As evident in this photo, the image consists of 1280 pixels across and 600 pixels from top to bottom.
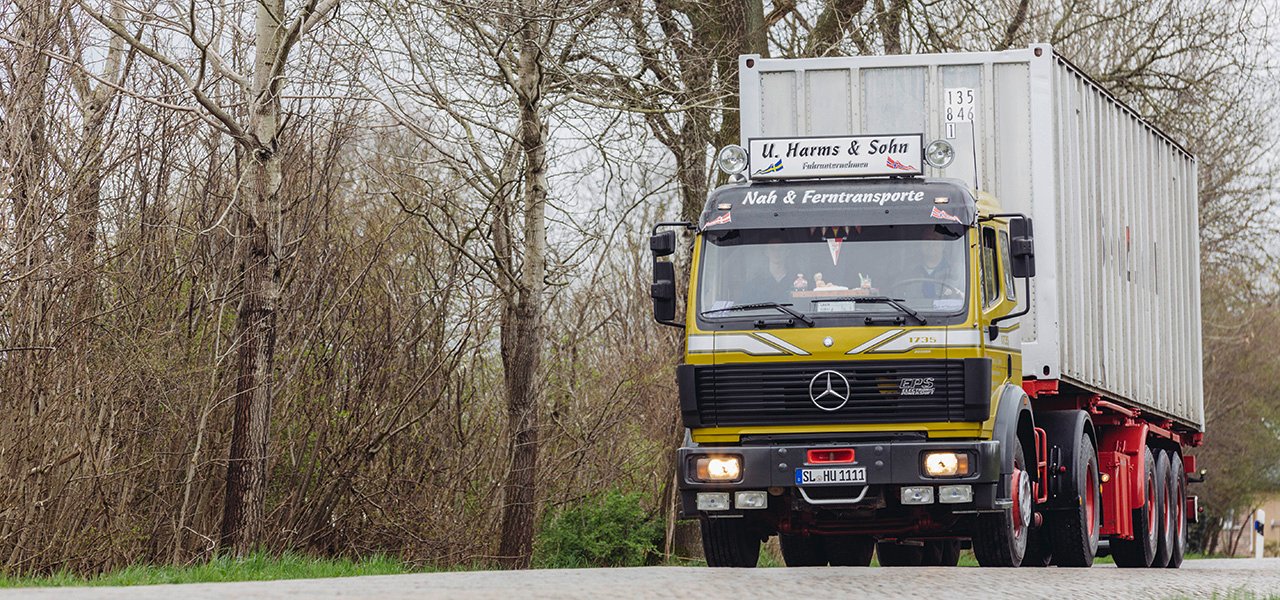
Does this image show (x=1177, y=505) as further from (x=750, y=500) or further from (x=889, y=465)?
(x=750, y=500)

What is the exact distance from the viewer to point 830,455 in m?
12.8

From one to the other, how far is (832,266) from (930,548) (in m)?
5.71

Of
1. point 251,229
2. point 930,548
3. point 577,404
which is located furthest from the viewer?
point 577,404

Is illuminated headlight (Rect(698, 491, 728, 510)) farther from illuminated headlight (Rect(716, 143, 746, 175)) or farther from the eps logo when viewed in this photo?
illuminated headlight (Rect(716, 143, 746, 175))

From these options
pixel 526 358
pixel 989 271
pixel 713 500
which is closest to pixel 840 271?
pixel 989 271

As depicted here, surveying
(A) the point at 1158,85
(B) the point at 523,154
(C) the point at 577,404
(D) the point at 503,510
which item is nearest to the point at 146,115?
(B) the point at 523,154

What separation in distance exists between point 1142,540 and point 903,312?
5.57 meters

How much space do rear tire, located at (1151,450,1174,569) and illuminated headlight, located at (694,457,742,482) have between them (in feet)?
21.3

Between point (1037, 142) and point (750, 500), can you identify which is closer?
point (750, 500)

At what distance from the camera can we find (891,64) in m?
15.1

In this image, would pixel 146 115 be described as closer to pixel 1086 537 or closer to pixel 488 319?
pixel 488 319

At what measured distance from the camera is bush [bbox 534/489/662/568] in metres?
21.0

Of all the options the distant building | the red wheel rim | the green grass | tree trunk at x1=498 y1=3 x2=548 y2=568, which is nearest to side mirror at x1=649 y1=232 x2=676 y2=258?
the green grass

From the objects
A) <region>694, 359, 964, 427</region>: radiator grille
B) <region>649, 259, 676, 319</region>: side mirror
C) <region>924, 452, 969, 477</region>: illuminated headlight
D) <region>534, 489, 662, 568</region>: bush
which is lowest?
<region>534, 489, 662, 568</region>: bush
